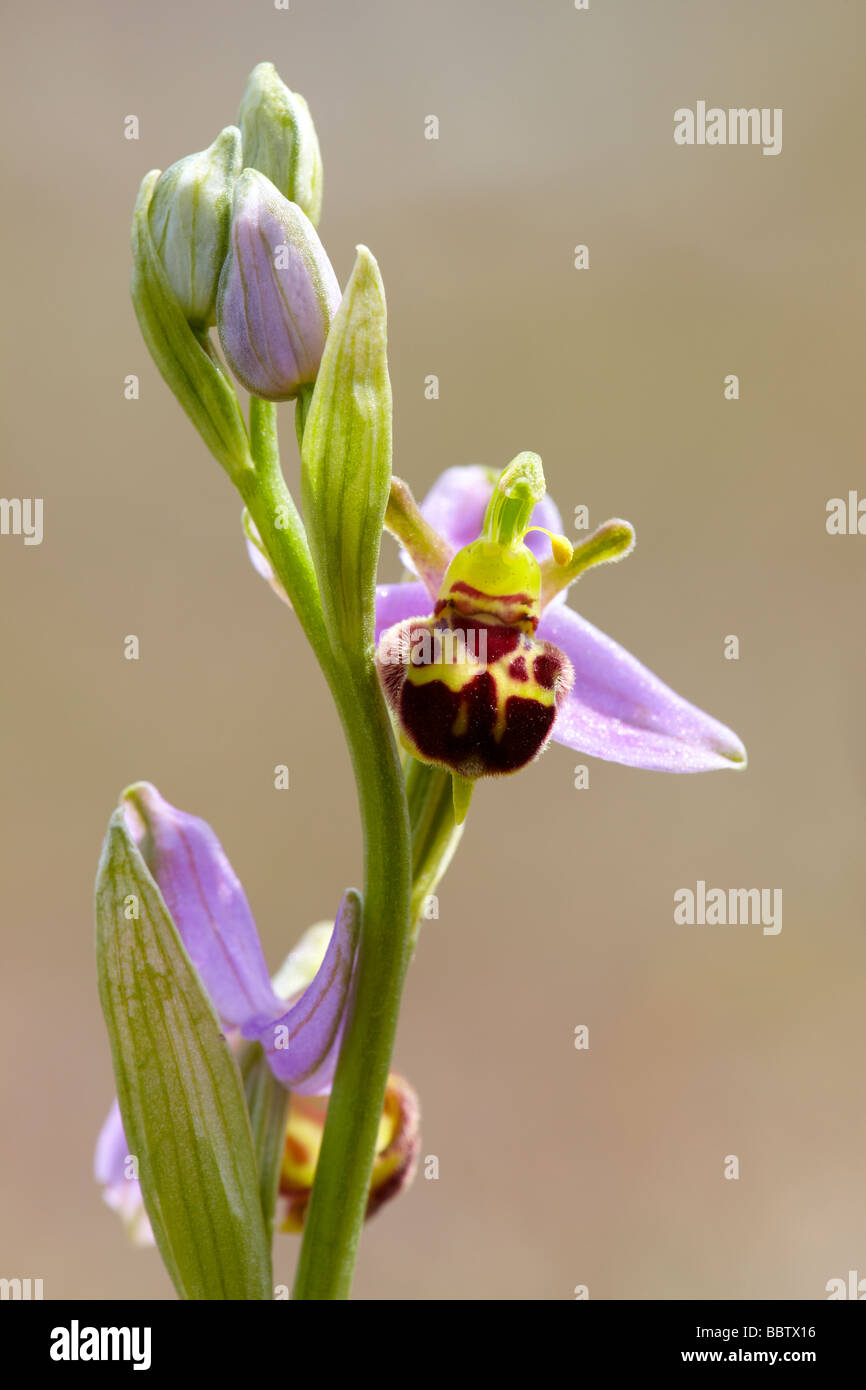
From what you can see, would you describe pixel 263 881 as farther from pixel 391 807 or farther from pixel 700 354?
pixel 391 807

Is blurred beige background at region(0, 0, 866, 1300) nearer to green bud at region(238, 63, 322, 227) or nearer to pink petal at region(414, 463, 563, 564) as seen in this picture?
pink petal at region(414, 463, 563, 564)
